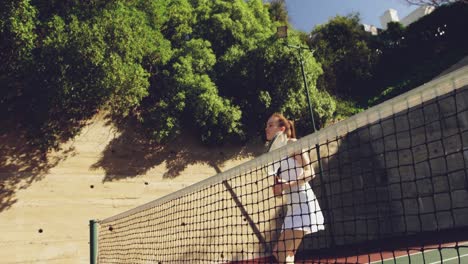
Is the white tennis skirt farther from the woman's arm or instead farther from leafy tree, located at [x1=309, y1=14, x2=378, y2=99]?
leafy tree, located at [x1=309, y1=14, x2=378, y2=99]

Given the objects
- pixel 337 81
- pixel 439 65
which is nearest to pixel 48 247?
pixel 337 81

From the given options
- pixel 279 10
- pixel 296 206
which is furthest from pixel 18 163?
pixel 279 10

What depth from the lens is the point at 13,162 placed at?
10.2 metres

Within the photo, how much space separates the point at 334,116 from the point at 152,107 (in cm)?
790

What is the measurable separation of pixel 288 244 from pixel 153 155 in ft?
30.3

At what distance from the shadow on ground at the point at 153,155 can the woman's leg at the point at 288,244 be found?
8.74m

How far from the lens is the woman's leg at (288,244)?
351 cm

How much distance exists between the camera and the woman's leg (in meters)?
3.51

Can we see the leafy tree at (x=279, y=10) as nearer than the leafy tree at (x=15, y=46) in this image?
No

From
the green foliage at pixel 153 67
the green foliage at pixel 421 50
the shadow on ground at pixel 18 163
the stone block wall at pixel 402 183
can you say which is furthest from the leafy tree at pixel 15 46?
the green foliage at pixel 421 50

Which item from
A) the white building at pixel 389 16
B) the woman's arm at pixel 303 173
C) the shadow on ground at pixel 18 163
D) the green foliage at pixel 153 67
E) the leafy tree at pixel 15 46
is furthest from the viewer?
the white building at pixel 389 16

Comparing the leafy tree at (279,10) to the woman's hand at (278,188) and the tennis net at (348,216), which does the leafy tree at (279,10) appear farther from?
the woman's hand at (278,188)

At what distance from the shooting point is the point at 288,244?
3.56 metres

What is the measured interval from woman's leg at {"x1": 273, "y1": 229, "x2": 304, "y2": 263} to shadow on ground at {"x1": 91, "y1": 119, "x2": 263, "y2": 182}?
874 centimetres
